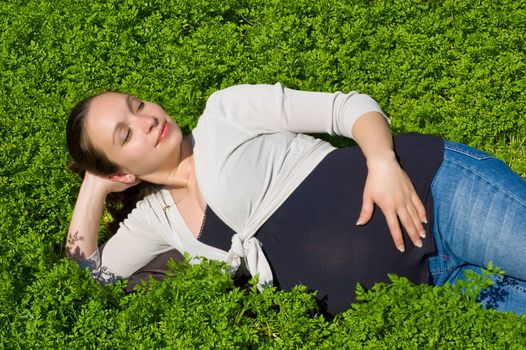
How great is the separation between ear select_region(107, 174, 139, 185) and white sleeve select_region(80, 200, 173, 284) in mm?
150

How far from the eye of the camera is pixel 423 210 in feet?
12.7

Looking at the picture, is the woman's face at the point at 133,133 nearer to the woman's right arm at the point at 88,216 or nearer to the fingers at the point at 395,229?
the woman's right arm at the point at 88,216

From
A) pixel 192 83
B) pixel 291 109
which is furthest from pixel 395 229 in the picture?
pixel 192 83

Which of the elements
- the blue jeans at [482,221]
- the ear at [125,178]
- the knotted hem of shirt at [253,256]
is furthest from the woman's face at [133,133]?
the blue jeans at [482,221]

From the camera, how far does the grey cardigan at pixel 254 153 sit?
13.4ft

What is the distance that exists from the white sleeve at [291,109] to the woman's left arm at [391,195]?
0.30 metres

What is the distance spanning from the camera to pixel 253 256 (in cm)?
409

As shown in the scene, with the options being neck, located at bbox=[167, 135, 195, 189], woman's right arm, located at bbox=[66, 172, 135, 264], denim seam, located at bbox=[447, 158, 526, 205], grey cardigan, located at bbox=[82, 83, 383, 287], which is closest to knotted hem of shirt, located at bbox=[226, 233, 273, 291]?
grey cardigan, located at bbox=[82, 83, 383, 287]

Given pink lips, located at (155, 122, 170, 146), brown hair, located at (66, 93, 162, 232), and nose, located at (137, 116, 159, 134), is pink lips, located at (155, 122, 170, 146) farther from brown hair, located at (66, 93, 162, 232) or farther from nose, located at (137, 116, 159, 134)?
A: brown hair, located at (66, 93, 162, 232)

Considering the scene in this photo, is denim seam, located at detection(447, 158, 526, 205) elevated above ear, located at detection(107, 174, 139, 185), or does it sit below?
above

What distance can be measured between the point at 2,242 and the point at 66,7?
2.35 metres

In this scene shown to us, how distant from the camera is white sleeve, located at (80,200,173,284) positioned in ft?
14.6

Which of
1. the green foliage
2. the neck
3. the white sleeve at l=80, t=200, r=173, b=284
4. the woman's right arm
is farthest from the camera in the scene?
the woman's right arm

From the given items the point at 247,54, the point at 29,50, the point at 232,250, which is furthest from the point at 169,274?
the point at 29,50
